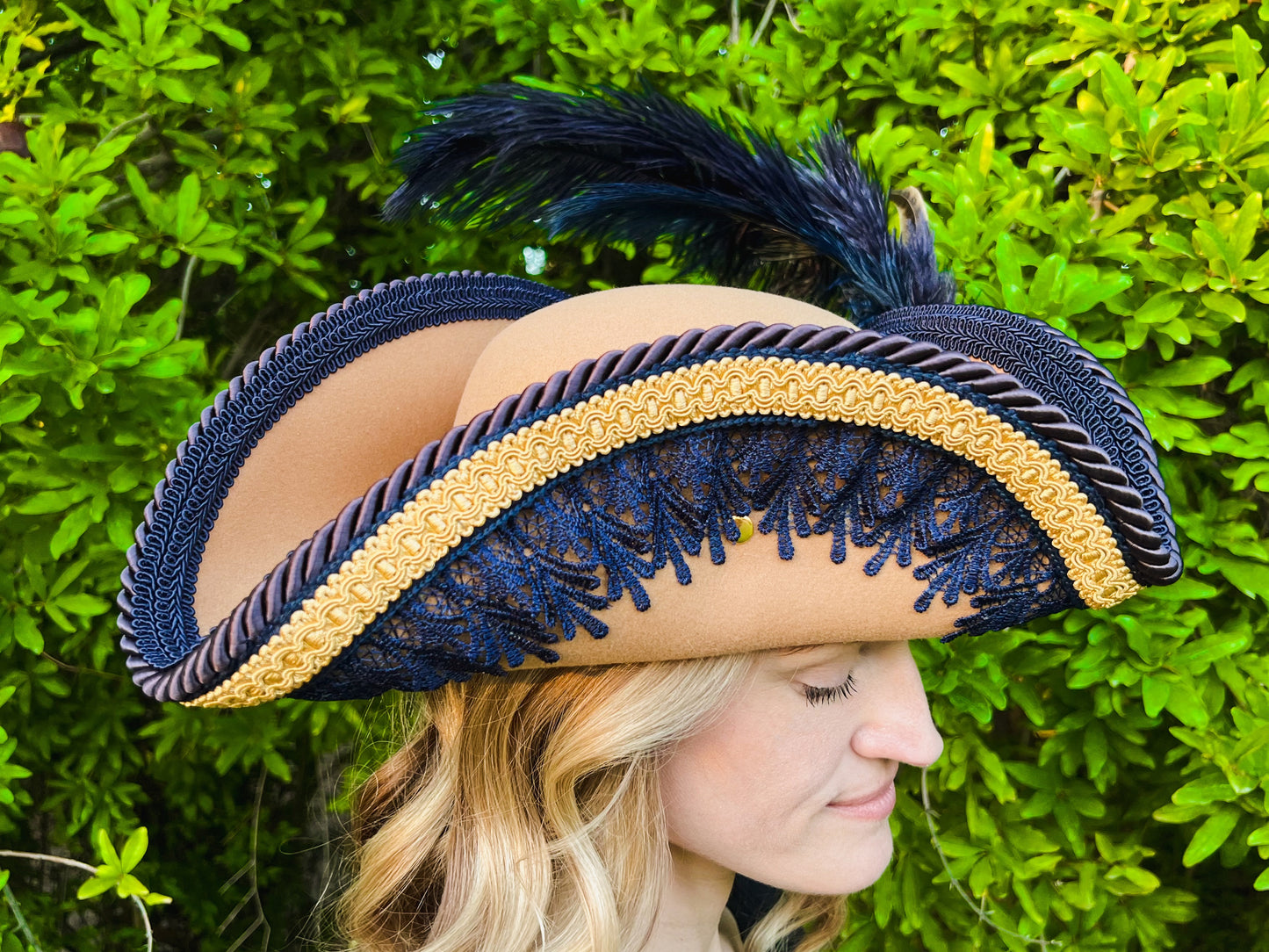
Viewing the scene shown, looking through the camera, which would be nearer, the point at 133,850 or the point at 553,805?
the point at 553,805

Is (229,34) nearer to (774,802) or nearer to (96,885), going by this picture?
(96,885)

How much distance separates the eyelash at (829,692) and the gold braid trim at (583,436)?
33 centimetres

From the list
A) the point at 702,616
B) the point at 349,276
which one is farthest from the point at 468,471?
the point at 349,276

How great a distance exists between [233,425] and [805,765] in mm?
772

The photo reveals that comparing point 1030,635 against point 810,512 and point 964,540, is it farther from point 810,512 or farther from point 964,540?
point 810,512

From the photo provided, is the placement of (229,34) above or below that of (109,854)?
above

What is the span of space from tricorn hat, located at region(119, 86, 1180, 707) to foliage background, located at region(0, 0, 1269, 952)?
18.8 inches

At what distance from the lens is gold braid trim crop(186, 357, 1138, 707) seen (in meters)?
0.89

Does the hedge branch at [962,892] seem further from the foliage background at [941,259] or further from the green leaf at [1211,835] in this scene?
the green leaf at [1211,835]

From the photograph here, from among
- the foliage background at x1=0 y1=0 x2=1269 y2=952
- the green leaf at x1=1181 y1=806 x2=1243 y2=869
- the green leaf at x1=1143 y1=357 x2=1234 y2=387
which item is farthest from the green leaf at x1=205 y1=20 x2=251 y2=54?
the green leaf at x1=1181 y1=806 x2=1243 y2=869

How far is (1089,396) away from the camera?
1.13 meters

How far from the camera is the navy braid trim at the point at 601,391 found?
89cm
